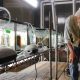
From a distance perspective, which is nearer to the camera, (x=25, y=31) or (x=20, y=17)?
(x=25, y=31)

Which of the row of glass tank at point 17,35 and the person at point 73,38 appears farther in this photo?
the person at point 73,38

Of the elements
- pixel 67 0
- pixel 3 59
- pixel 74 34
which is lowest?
pixel 3 59

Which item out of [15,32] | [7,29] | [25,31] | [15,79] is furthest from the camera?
[15,79]

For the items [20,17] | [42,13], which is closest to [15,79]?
[20,17]

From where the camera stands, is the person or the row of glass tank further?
the person

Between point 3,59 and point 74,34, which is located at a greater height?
point 74,34

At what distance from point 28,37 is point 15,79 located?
0.85 m

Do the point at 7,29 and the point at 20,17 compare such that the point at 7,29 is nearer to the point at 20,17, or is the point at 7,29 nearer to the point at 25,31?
the point at 25,31

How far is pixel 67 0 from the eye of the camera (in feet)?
22.8

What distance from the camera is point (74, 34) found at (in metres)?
2.70

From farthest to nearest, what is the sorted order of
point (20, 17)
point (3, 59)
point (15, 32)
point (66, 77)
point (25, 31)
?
point (20, 17) → point (66, 77) → point (25, 31) → point (15, 32) → point (3, 59)

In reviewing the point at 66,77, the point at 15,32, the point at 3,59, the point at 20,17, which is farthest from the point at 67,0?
the point at 3,59

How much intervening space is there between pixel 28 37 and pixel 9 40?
2.07 ft

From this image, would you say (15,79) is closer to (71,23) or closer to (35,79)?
(35,79)
